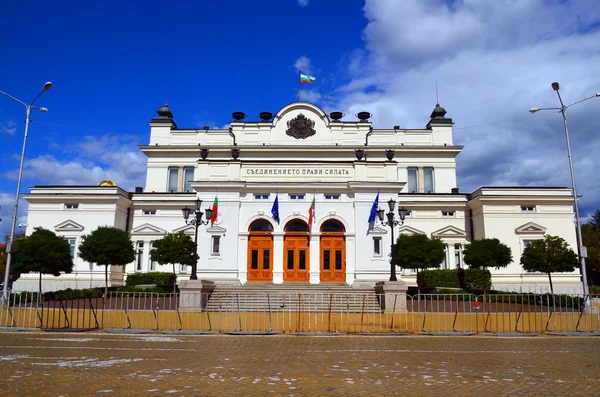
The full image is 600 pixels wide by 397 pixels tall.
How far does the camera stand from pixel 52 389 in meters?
7.57

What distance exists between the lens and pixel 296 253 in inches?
1210

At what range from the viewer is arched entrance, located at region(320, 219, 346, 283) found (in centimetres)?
3041

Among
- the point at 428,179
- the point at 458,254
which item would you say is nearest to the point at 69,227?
the point at 458,254

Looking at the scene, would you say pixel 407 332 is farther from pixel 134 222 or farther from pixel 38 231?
pixel 134 222

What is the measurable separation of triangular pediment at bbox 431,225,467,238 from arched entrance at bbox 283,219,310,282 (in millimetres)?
12948

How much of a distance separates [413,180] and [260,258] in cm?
Result: 2055

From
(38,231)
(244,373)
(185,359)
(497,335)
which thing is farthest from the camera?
(38,231)

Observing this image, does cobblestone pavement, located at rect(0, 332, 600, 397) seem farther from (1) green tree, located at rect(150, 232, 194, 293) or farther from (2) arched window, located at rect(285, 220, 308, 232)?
(2) arched window, located at rect(285, 220, 308, 232)

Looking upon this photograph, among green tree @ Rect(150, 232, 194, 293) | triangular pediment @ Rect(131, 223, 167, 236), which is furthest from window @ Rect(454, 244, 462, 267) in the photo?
triangular pediment @ Rect(131, 223, 167, 236)

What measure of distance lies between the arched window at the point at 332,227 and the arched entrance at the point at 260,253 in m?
3.61

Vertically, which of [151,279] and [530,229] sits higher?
[530,229]

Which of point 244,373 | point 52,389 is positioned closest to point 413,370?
point 244,373

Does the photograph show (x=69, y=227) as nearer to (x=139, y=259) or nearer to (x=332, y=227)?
(x=139, y=259)

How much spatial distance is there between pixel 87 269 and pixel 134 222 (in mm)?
5206
